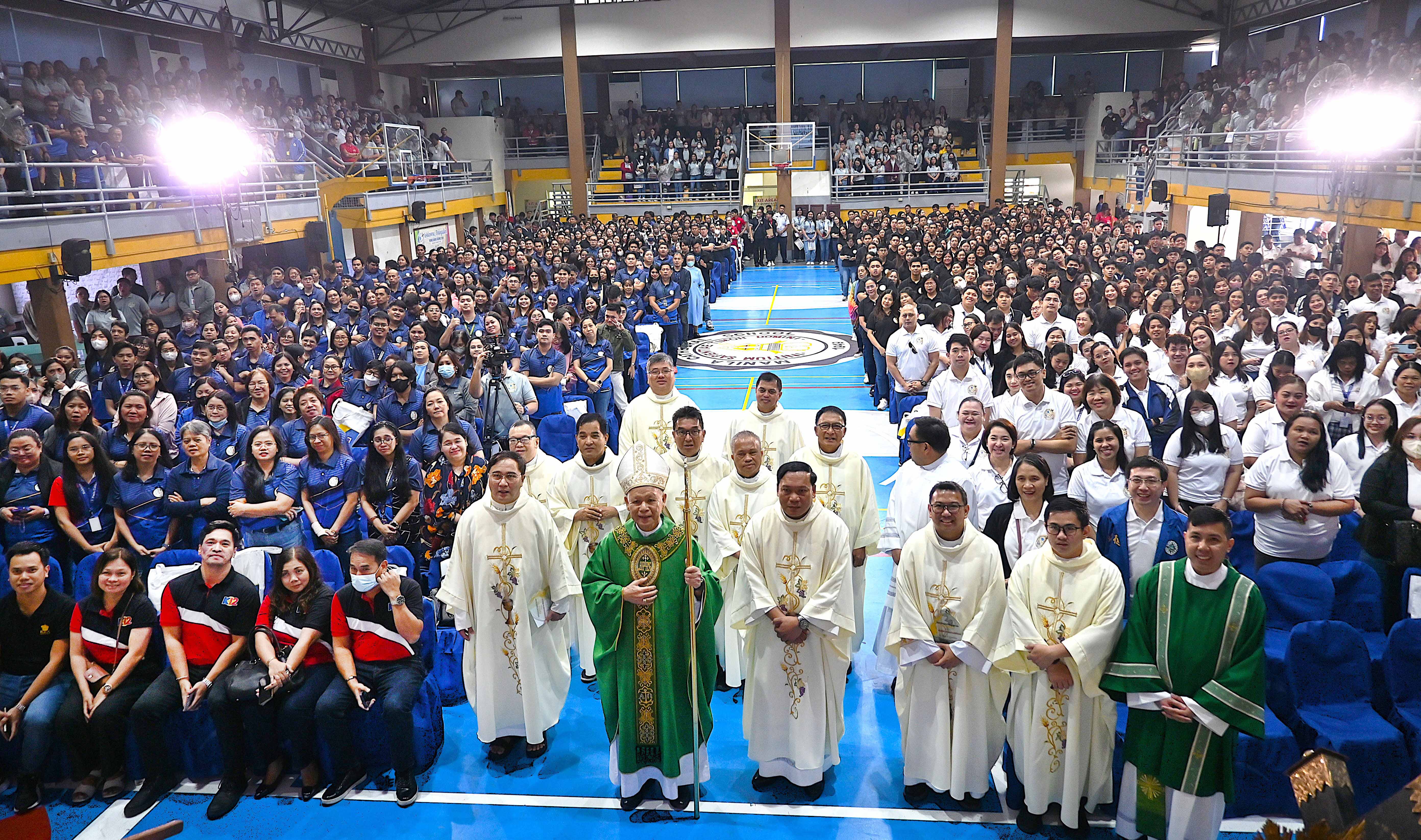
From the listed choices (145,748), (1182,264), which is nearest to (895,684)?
(145,748)

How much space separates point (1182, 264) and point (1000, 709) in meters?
10.4

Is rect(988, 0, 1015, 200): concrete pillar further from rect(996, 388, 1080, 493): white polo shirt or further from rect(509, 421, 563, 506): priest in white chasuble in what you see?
rect(509, 421, 563, 506): priest in white chasuble

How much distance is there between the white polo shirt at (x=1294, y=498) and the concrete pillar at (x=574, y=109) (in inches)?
1124

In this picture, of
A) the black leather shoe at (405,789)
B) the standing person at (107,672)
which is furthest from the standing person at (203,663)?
the black leather shoe at (405,789)

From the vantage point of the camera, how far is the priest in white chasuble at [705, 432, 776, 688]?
5.62 m

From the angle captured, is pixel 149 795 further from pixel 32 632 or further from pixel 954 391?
pixel 954 391

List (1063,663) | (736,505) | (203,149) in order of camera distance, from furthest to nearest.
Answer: (203,149) → (736,505) → (1063,663)

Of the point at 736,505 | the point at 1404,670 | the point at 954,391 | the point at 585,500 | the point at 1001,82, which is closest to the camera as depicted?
the point at 1404,670

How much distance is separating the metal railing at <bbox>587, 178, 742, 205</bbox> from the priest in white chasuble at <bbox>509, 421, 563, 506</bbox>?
28.3m

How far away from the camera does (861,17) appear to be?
31609 millimetres

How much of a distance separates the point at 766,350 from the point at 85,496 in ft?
41.2

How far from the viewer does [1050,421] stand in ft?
22.6

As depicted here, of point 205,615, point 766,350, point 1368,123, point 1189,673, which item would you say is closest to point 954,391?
point 1189,673

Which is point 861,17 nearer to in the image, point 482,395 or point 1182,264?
point 1182,264
